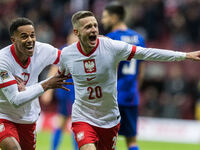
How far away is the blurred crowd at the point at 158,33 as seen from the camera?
13.8 metres

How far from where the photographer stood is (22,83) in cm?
548

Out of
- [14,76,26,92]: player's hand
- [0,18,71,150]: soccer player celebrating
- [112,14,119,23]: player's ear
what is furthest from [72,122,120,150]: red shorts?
[112,14,119,23]: player's ear

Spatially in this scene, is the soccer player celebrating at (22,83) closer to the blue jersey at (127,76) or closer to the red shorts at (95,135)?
the red shorts at (95,135)

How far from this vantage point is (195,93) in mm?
13680

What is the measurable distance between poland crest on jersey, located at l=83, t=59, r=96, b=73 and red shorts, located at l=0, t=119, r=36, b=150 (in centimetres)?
108

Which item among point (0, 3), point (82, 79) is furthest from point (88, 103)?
point (0, 3)

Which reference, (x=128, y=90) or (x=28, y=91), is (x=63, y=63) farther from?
(x=128, y=90)

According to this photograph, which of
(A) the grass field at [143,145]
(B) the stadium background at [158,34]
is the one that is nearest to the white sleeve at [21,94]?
(A) the grass field at [143,145]

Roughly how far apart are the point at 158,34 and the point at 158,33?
0.11 ft

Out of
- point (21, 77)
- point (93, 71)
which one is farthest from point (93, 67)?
point (21, 77)

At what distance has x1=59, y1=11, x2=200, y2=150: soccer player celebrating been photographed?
5.25 meters

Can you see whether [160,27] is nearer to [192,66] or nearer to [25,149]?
[192,66]

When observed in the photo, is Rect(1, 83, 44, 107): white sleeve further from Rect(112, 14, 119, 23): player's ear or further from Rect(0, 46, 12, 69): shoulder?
Rect(112, 14, 119, 23): player's ear

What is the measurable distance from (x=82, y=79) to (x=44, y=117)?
9.63m
